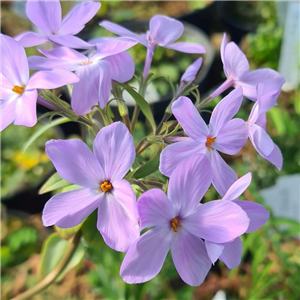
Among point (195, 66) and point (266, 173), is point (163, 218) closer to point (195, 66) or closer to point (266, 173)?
point (195, 66)

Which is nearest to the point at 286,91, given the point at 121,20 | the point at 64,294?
the point at 121,20

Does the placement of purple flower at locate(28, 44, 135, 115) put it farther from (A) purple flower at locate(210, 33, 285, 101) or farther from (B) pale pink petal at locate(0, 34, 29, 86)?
(A) purple flower at locate(210, 33, 285, 101)

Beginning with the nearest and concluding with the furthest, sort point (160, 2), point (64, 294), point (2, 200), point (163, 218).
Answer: point (163, 218)
point (64, 294)
point (2, 200)
point (160, 2)

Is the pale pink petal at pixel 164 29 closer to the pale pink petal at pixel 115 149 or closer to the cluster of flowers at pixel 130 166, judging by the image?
the cluster of flowers at pixel 130 166

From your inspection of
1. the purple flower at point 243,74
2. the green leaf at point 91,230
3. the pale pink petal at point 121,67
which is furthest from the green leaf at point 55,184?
the purple flower at point 243,74

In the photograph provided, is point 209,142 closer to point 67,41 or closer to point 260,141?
point 260,141

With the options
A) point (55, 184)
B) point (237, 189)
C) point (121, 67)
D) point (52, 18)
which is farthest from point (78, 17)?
point (237, 189)
